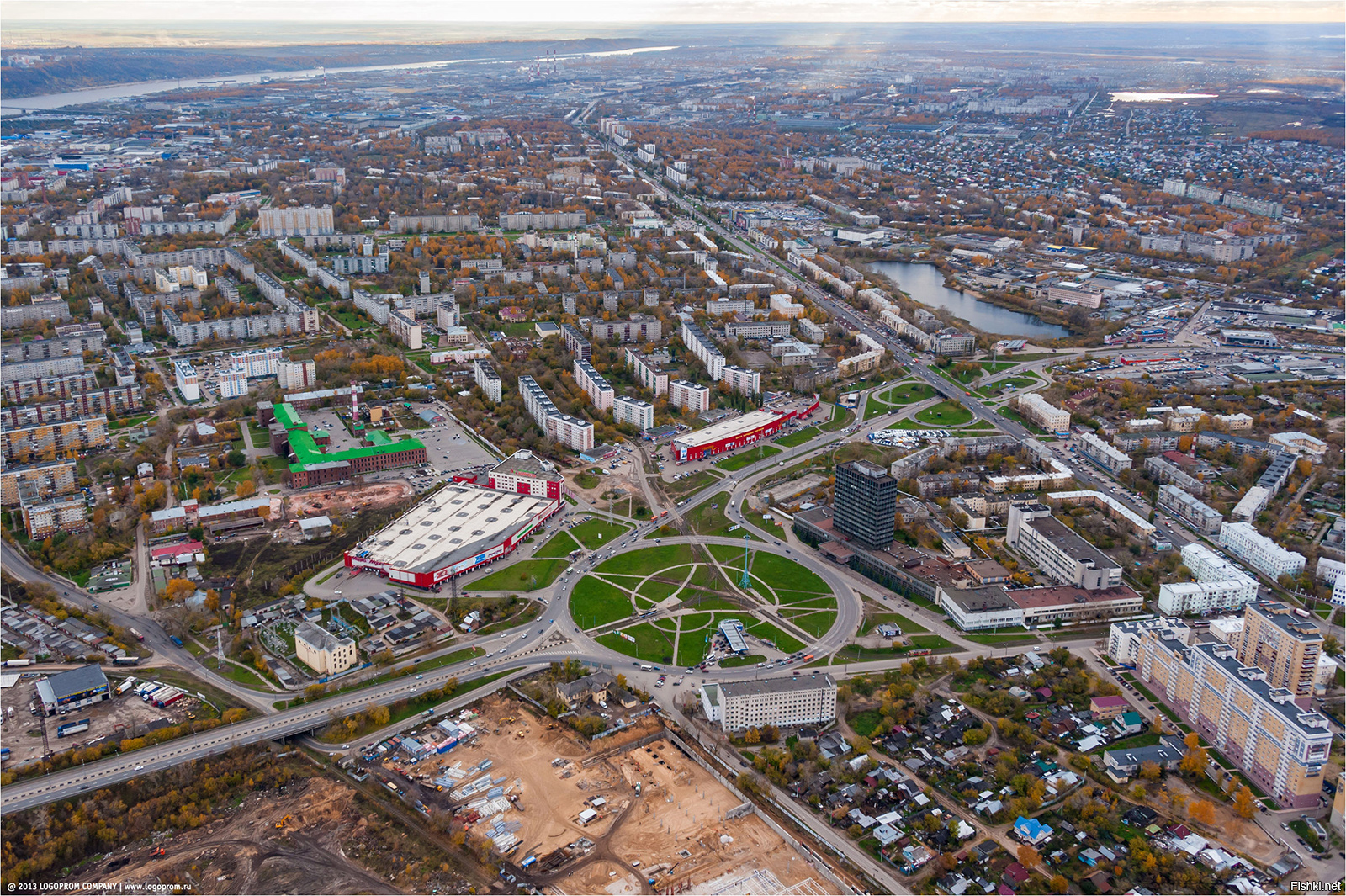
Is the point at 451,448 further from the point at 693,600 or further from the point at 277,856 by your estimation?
the point at 277,856

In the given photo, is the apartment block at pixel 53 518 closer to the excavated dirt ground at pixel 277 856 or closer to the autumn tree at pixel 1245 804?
the excavated dirt ground at pixel 277 856

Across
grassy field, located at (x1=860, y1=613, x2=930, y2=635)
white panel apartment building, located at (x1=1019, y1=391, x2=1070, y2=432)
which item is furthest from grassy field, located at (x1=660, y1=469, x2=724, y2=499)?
white panel apartment building, located at (x1=1019, y1=391, x2=1070, y2=432)

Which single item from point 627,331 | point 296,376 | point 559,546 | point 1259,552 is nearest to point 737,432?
point 559,546

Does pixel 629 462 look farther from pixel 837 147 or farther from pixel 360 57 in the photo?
pixel 360 57

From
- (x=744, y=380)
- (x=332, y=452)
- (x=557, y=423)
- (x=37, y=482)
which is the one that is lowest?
(x=332, y=452)

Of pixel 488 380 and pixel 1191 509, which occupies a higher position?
pixel 488 380

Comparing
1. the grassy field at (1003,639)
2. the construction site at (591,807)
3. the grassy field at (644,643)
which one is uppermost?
the grassy field at (1003,639)

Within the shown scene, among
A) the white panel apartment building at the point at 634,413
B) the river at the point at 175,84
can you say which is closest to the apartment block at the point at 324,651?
the white panel apartment building at the point at 634,413

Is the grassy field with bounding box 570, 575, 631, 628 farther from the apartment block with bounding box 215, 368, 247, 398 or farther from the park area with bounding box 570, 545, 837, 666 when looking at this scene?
the apartment block with bounding box 215, 368, 247, 398
